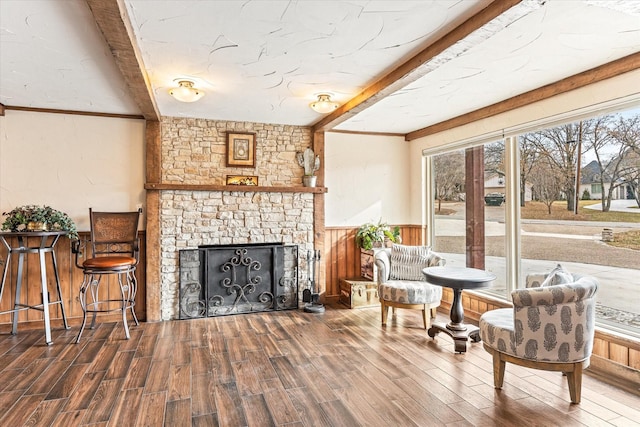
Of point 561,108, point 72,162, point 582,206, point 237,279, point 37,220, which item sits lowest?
point 237,279

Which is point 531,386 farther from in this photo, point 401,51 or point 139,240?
point 139,240

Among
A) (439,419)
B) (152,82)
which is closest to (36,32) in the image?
(152,82)

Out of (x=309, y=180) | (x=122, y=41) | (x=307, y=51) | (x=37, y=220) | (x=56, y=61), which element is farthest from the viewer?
(x=309, y=180)

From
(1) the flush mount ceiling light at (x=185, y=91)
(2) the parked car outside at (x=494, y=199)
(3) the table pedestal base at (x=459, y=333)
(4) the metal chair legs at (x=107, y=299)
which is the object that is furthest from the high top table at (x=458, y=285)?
(4) the metal chair legs at (x=107, y=299)

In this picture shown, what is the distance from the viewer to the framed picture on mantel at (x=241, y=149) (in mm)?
4789

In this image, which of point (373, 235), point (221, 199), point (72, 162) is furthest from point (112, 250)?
point (373, 235)

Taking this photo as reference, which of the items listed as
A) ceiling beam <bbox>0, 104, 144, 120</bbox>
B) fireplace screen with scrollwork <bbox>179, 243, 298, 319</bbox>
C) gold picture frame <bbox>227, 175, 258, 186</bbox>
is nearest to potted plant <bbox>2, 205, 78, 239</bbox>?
ceiling beam <bbox>0, 104, 144, 120</bbox>

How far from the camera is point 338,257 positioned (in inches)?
209

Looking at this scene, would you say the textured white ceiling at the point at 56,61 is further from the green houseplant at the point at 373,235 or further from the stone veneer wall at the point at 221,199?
the green houseplant at the point at 373,235

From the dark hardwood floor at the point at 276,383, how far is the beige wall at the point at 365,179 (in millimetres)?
1885

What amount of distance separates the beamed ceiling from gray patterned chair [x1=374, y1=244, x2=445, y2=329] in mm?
1721

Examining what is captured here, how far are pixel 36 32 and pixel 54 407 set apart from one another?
2.43 meters

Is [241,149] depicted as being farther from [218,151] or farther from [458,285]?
[458,285]

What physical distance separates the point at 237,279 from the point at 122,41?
304cm
